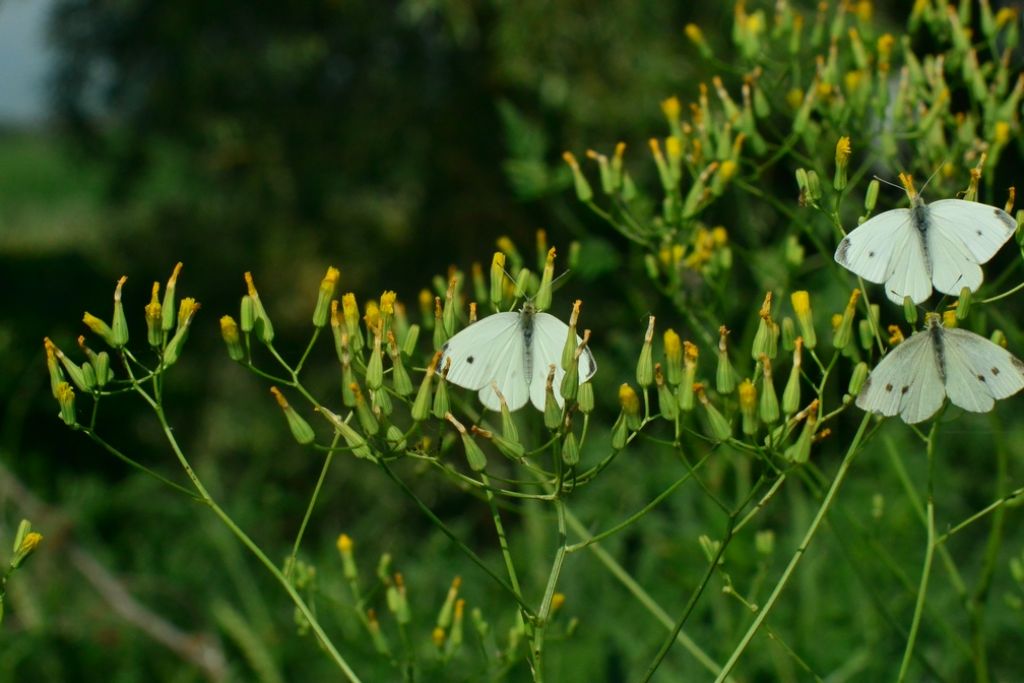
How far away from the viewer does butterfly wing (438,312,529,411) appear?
160cm

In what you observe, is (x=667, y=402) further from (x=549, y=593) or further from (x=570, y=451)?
(x=549, y=593)

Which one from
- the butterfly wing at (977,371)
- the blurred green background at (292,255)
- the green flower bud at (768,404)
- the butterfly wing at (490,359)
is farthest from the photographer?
the blurred green background at (292,255)

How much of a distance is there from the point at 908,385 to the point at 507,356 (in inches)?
21.0

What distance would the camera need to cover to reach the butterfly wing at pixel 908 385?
4.60 ft

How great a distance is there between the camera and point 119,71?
6125 millimetres

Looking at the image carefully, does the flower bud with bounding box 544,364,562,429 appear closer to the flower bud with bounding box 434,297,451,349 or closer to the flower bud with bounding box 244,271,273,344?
the flower bud with bounding box 434,297,451,349

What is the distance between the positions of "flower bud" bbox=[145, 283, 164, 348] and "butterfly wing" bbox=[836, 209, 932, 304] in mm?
930

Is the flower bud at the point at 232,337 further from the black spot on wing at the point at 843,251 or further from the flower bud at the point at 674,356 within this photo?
the black spot on wing at the point at 843,251

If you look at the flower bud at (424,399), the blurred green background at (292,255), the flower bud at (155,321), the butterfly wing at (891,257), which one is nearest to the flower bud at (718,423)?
the butterfly wing at (891,257)

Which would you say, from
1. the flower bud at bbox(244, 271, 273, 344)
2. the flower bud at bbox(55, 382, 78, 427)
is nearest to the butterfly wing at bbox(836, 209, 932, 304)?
the flower bud at bbox(244, 271, 273, 344)

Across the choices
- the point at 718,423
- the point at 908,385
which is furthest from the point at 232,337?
the point at 908,385

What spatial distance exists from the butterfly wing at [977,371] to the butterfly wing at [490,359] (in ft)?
1.81

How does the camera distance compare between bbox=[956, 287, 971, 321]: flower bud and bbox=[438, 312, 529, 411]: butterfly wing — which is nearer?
bbox=[956, 287, 971, 321]: flower bud

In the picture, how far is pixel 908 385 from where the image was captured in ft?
4.66
